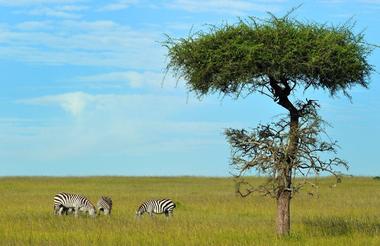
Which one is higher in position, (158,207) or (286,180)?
(286,180)

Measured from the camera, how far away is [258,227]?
2344 centimetres

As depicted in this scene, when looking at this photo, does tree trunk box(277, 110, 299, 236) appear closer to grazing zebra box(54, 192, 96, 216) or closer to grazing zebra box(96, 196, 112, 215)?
grazing zebra box(96, 196, 112, 215)

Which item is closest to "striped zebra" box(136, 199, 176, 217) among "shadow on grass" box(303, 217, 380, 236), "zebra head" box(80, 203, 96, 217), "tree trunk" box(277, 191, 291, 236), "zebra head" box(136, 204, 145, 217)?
"zebra head" box(136, 204, 145, 217)

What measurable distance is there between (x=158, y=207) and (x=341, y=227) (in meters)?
9.21

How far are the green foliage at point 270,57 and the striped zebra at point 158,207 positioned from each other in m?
10.1

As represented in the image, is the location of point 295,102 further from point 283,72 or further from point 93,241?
point 93,241

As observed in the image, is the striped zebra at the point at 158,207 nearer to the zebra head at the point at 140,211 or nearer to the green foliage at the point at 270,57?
the zebra head at the point at 140,211

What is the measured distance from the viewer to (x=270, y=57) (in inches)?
723

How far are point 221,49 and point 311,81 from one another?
116 inches

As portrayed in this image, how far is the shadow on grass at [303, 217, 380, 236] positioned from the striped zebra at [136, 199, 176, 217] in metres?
6.33

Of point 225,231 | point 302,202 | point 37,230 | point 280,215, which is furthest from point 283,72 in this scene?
point 302,202

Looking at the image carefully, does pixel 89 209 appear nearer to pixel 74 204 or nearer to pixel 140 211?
pixel 74 204

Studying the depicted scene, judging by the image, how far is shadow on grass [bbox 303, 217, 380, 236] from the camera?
2136cm

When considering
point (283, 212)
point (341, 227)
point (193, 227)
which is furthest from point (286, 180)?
point (193, 227)
